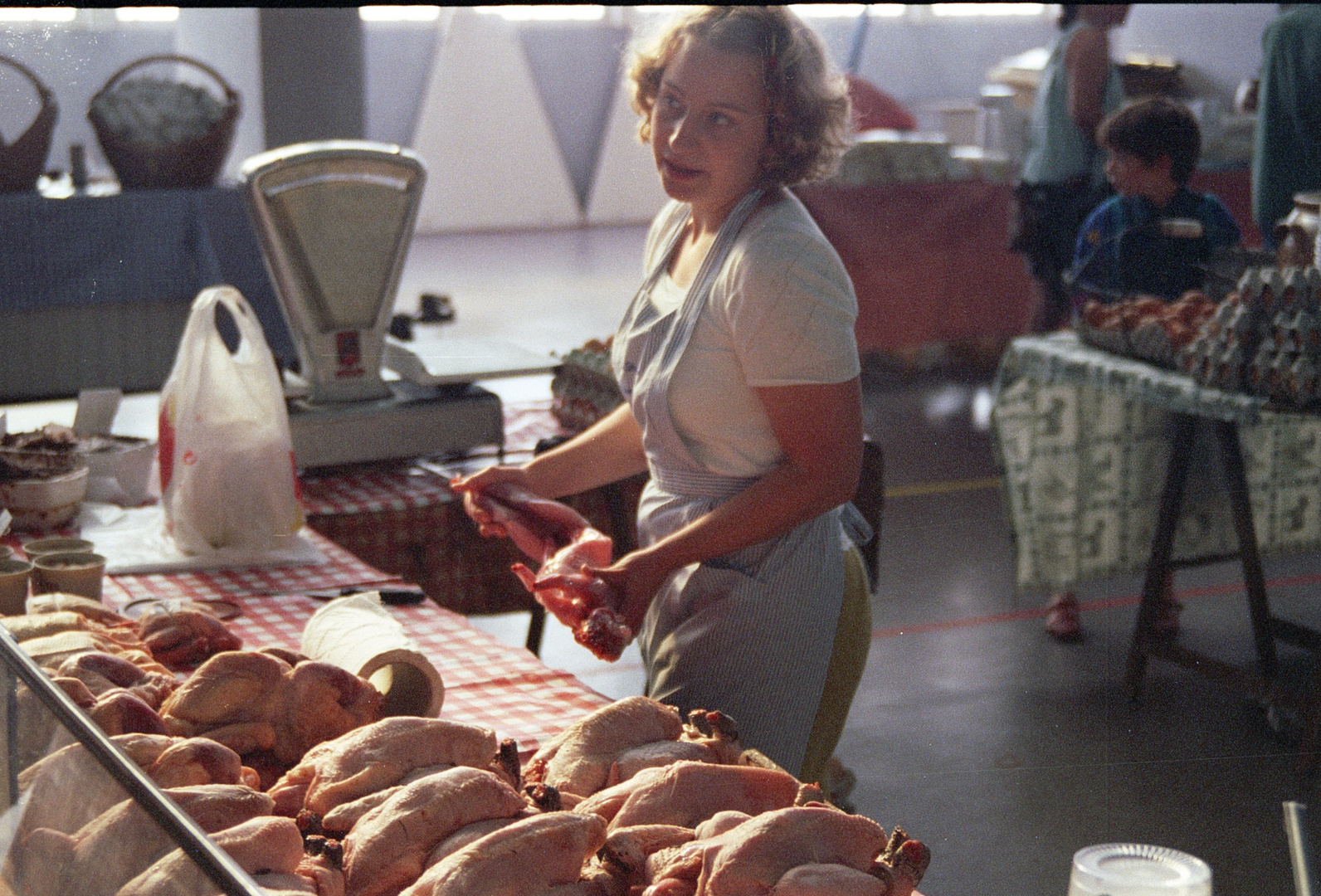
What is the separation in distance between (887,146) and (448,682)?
5.67 metres

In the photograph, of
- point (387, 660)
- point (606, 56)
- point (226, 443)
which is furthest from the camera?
point (606, 56)

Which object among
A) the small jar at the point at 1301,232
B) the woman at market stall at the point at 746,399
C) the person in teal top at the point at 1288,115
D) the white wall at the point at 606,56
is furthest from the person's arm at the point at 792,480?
the white wall at the point at 606,56

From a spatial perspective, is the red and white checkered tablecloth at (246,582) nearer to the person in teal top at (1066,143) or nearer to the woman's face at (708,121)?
the woman's face at (708,121)

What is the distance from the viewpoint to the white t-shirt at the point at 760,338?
1622mm

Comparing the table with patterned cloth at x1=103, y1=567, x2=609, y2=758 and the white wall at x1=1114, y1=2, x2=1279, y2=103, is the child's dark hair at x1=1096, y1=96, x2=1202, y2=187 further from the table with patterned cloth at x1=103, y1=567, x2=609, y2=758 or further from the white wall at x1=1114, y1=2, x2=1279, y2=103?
the white wall at x1=1114, y1=2, x2=1279, y2=103

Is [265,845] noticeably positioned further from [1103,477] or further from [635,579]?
[1103,477]

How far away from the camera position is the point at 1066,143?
557 centimetres

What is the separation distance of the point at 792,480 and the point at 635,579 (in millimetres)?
224

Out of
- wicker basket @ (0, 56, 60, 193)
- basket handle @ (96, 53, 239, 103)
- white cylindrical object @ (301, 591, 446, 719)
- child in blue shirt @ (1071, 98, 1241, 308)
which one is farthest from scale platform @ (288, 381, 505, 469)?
wicker basket @ (0, 56, 60, 193)

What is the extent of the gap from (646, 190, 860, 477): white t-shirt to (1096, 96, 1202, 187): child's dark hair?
2.53 m

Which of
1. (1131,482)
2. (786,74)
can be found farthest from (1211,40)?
(786,74)

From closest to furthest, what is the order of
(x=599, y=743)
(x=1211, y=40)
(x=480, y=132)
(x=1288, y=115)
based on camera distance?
1. (x=599, y=743)
2. (x=1288, y=115)
3. (x=1211, y=40)
4. (x=480, y=132)

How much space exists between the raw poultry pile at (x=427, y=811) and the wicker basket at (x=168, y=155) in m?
4.58

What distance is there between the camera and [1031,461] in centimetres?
393
